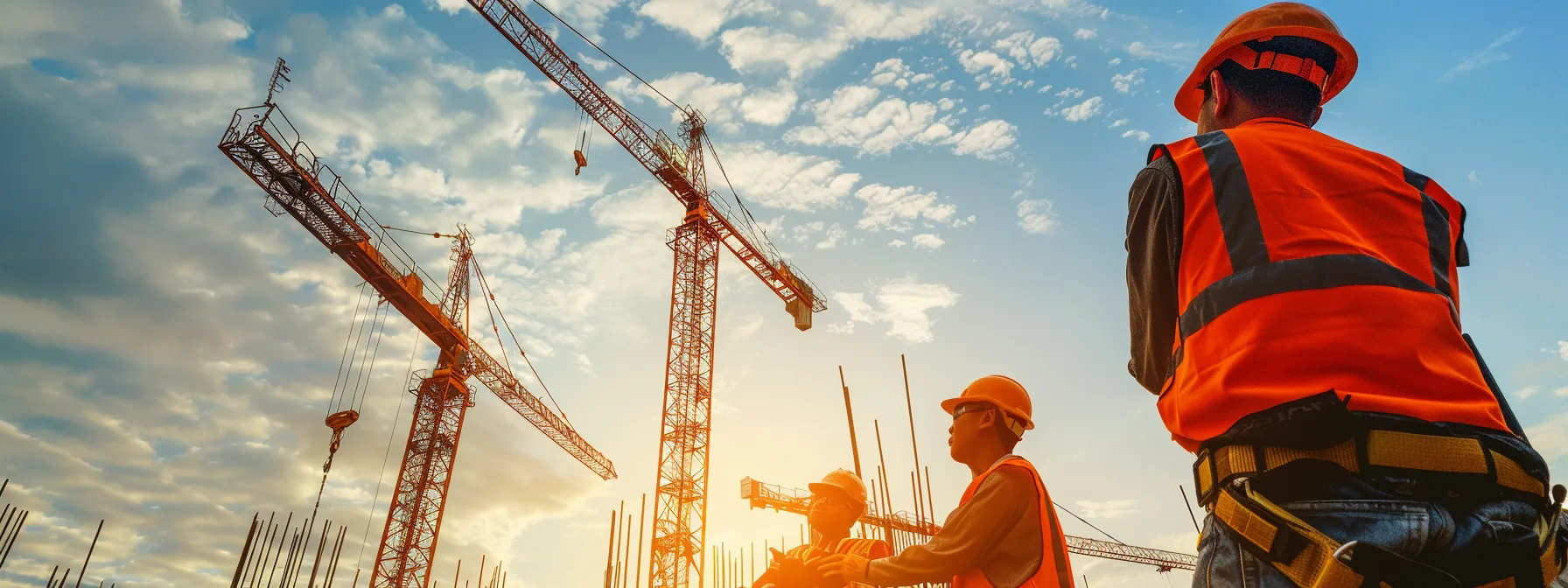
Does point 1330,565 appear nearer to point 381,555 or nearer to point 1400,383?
point 1400,383

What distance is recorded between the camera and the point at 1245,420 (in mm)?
1225

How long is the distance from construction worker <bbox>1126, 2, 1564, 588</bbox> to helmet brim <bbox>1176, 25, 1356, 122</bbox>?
1.0 inches

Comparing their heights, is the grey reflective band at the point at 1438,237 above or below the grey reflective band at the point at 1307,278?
above

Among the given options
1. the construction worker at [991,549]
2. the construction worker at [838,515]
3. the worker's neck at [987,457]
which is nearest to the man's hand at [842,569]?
the construction worker at [991,549]

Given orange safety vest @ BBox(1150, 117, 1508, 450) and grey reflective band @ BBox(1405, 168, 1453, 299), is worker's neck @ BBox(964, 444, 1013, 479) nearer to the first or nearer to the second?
orange safety vest @ BBox(1150, 117, 1508, 450)

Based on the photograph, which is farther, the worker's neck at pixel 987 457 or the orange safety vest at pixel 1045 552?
the worker's neck at pixel 987 457

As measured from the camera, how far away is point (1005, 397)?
9.02 feet

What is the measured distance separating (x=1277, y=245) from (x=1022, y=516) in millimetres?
1218

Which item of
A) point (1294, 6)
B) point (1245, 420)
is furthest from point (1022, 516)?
point (1294, 6)

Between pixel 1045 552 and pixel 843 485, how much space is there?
→ 79.0 inches

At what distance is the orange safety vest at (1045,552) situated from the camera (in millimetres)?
2201

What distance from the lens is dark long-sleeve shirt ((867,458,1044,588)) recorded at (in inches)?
87.1

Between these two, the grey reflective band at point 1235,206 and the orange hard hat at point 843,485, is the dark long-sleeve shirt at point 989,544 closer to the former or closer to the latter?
the grey reflective band at point 1235,206

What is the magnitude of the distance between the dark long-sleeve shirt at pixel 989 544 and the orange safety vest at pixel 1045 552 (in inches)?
0.6
